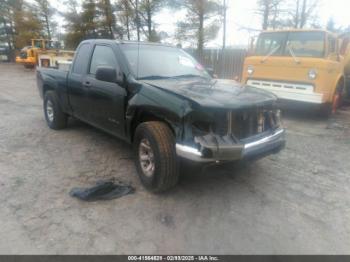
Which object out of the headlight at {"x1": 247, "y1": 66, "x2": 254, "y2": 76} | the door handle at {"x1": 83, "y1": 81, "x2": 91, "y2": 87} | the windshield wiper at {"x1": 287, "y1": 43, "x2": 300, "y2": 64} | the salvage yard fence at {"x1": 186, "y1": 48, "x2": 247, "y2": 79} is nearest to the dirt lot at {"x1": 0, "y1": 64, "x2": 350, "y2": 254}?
the door handle at {"x1": 83, "y1": 81, "x2": 91, "y2": 87}

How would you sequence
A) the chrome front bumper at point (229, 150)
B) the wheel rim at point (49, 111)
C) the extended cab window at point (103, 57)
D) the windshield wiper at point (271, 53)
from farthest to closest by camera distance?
1. the windshield wiper at point (271, 53)
2. the wheel rim at point (49, 111)
3. the extended cab window at point (103, 57)
4. the chrome front bumper at point (229, 150)

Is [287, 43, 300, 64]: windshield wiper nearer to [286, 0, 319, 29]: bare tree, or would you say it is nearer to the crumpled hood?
the crumpled hood

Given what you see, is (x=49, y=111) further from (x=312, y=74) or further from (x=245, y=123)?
(x=312, y=74)

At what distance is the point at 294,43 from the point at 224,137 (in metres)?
5.78

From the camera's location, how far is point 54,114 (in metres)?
5.83

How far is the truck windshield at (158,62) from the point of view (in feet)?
12.8

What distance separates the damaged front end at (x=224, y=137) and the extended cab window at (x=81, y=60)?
265cm

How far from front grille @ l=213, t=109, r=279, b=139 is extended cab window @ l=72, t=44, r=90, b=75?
2814 millimetres

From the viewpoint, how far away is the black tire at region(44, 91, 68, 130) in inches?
225

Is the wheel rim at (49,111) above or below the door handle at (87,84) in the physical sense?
below

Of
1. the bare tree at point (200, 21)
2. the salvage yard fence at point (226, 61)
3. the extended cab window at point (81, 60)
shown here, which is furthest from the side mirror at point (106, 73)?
the bare tree at point (200, 21)

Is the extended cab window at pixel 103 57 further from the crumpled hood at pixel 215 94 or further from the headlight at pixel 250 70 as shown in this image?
the headlight at pixel 250 70

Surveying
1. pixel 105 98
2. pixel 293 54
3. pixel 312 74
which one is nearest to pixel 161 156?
pixel 105 98

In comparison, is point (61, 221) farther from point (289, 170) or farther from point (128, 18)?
point (128, 18)
